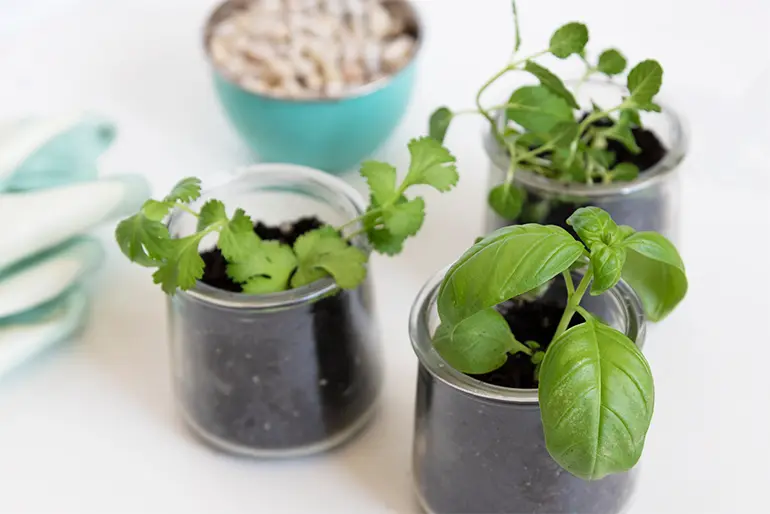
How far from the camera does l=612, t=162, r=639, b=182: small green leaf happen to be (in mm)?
782

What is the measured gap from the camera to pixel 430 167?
27.2 inches

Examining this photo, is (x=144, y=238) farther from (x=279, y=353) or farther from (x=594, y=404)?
(x=594, y=404)

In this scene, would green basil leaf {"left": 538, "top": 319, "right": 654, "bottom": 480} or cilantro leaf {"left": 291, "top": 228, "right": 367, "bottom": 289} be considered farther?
cilantro leaf {"left": 291, "top": 228, "right": 367, "bottom": 289}

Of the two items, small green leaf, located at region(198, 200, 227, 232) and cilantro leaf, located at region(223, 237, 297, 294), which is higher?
small green leaf, located at region(198, 200, 227, 232)

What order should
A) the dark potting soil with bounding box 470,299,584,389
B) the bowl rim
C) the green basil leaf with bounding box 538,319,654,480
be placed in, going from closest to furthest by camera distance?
1. the green basil leaf with bounding box 538,319,654,480
2. the dark potting soil with bounding box 470,299,584,389
3. the bowl rim

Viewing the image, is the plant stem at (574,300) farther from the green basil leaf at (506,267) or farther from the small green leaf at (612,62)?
the small green leaf at (612,62)

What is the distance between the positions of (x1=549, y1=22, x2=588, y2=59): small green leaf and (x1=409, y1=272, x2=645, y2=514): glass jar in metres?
0.15

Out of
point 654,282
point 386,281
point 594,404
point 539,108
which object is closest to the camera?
point 594,404

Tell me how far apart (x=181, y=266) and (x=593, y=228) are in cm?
26

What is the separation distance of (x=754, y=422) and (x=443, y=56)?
0.55 m

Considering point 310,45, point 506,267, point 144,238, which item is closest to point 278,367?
point 144,238

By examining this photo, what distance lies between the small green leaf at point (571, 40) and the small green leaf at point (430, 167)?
0.11 meters

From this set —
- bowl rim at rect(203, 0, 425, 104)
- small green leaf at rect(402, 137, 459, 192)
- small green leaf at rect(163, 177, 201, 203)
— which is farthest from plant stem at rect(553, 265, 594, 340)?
bowl rim at rect(203, 0, 425, 104)

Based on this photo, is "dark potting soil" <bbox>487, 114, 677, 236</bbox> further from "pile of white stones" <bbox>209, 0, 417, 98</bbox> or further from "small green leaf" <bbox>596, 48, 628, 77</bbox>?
"pile of white stones" <bbox>209, 0, 417, 98</bbox>
